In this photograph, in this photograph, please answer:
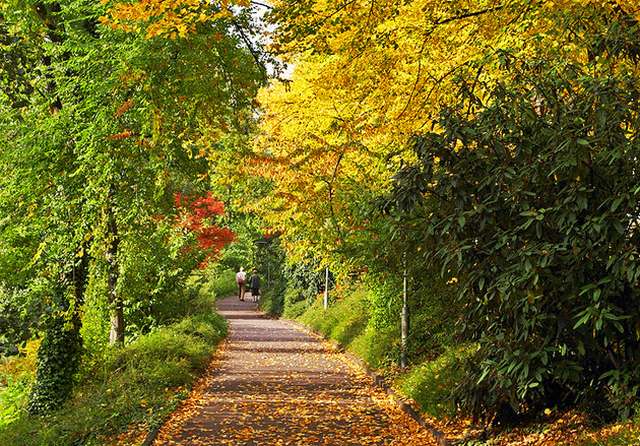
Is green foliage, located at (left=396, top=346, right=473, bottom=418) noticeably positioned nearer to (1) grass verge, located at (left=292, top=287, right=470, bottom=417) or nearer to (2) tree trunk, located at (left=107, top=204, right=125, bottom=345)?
(1) grass verge, located at (left=292, top=287, right=470, bottom=417)

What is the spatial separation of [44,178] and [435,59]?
19.8 ft

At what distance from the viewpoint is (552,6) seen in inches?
351

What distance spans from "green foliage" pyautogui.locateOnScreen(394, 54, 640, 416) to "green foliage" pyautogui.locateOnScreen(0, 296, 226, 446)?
512cm

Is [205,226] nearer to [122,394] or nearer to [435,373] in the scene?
[122,394]

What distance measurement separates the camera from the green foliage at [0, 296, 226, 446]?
11.1 meters

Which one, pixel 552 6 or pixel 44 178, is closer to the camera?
pixel 552 6

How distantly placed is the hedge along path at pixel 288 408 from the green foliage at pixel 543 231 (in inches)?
93.4

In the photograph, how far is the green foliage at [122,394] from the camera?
437 inches

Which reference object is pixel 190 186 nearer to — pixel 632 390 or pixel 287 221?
pixel 287 221

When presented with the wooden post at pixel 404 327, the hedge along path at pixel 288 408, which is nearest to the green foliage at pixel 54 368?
the hedge along path at pixel 288 408

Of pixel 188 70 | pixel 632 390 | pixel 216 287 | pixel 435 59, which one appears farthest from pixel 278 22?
pixel 216 287

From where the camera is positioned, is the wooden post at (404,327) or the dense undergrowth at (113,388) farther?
the wooden post at (404,327)

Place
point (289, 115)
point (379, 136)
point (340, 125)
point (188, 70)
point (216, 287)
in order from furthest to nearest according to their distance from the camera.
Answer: point (216, 287) → point (289, 115) → point (340, 125) → point (379, 136) → point (188, 70)

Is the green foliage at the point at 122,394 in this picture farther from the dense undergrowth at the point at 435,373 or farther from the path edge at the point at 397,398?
the dense undergrowth at the point at 435,373
